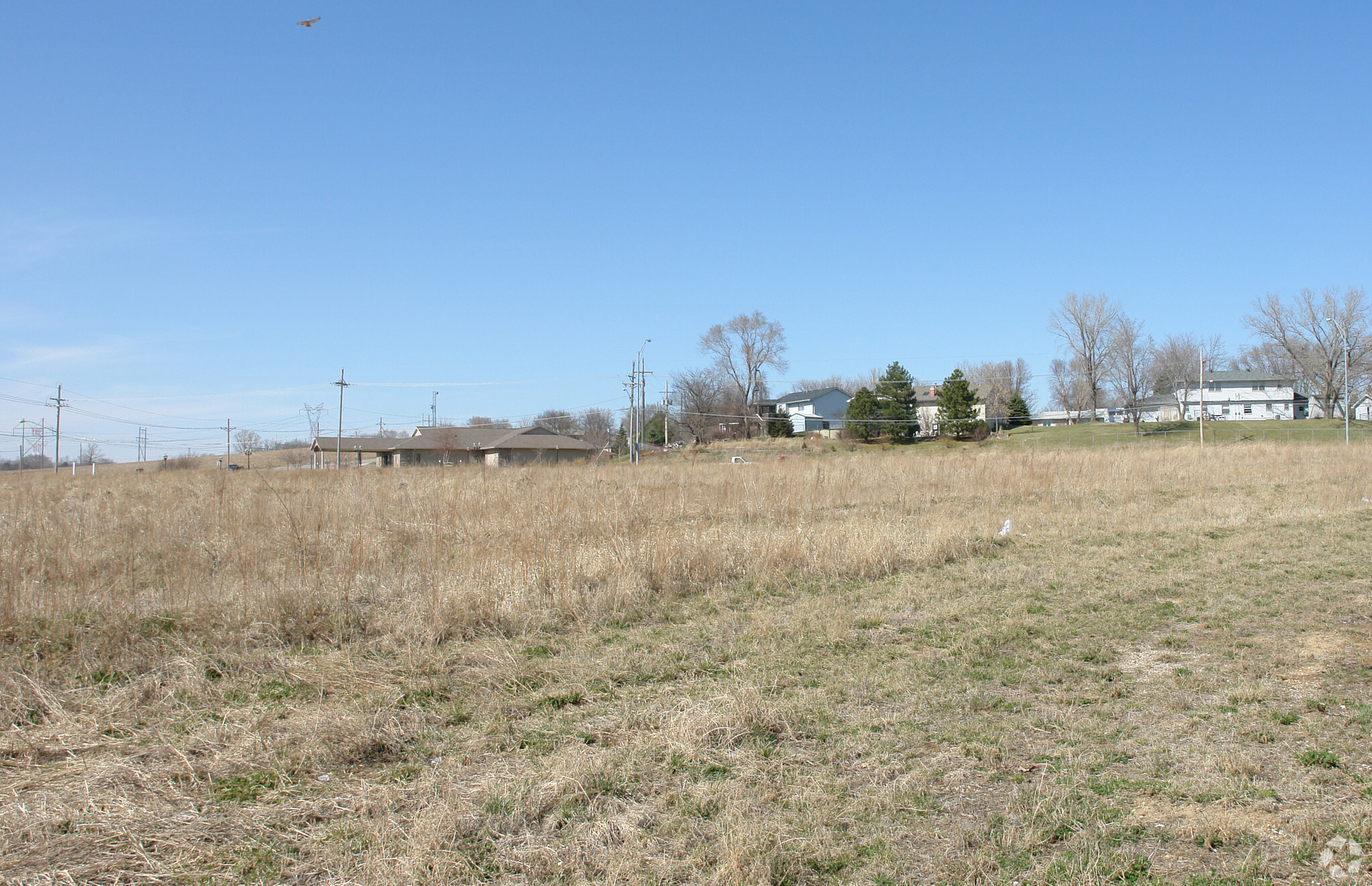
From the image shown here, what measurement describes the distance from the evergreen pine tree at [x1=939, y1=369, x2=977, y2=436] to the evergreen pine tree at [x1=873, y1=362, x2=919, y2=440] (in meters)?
2.87

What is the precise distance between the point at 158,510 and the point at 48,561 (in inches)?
156

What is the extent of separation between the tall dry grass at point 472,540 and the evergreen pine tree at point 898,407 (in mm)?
41591

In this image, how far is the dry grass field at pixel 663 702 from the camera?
3.06m

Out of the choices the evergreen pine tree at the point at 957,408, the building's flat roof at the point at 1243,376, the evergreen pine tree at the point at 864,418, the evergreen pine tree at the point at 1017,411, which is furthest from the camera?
the building's flat roof at the point at 1243,376

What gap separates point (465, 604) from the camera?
22.3ft

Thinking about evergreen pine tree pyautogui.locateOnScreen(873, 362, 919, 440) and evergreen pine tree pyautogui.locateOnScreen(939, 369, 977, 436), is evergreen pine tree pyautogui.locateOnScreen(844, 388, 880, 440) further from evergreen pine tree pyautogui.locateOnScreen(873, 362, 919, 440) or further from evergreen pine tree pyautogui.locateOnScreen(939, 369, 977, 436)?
evergreen pine tree pyautogui.locateOnScreen(939, 369, 977, 436)

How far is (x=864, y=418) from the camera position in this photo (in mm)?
60281

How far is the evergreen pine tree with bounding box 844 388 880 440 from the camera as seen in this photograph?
59656 mm

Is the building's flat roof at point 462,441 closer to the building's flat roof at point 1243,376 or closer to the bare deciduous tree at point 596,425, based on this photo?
the bare deciduous tree at point 596,425

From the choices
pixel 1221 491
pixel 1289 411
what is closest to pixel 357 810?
pixel 1221 491

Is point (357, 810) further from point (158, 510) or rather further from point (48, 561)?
point (158, 510)

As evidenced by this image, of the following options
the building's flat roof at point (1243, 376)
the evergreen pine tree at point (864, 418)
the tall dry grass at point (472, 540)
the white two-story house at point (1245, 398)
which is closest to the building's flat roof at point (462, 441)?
the evergreen pine tree at point (864, 418)

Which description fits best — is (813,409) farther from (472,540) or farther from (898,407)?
(472,540)

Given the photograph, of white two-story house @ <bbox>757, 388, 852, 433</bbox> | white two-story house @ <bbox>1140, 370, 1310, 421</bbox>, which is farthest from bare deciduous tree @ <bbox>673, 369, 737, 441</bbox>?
white two-story house @ <bbox>1140, 370, 1310, 421</bbox>
